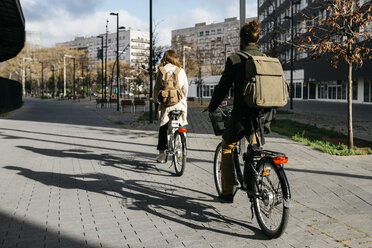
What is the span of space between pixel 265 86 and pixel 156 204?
6.85ft

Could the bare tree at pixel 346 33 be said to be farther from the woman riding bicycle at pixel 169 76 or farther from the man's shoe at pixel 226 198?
the man's shoe at pixel 226 198

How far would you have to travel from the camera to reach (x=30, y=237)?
3.86 m

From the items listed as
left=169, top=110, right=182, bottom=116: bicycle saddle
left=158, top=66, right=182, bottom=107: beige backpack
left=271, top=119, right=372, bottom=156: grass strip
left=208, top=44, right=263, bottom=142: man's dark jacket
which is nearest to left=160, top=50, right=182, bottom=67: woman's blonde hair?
left=158, top=66, right=182, bottom=107: beige backpack

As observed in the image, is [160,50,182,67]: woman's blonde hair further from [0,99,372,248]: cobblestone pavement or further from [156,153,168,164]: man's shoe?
[0,99,372,248]: cobblestone pavement

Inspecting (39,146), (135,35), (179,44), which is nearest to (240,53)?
(39,146)

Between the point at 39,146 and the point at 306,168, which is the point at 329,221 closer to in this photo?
the point at 306,168

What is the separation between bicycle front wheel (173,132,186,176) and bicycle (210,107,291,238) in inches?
83.2

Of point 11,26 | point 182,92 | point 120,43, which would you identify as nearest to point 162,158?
point 182,92

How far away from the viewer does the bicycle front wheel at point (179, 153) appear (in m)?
6.44

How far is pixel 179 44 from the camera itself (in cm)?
8925

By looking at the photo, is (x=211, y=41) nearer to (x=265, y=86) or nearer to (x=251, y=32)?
(x=251, y=32)

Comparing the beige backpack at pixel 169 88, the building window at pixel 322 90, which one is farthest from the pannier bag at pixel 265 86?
the building window at pixel 322 90

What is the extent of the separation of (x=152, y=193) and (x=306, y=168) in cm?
300

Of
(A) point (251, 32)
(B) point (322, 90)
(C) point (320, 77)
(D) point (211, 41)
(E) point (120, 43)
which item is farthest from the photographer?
(E) point (120, 43)
